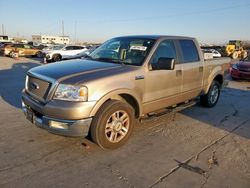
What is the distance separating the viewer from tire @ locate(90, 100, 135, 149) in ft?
12.1

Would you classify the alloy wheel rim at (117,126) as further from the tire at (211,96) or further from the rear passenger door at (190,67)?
the tire at (211,96)

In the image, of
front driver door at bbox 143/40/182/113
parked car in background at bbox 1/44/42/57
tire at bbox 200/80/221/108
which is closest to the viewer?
front driver door at bbox 143/40/182/113

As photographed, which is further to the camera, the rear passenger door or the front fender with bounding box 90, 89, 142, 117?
the rear passenger door

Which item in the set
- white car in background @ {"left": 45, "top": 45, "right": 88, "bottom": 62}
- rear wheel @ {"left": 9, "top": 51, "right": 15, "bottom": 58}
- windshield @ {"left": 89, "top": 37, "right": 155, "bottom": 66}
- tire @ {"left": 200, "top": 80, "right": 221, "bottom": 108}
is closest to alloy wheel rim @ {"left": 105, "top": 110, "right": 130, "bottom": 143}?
windshield @ {"left": 89, "top": 37, "right": 155, "bottom": 66}

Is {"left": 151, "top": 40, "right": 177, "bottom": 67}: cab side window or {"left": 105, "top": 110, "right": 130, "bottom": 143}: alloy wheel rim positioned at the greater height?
{"left": 151, "top": 40, "right": 177, "bottom": 67}: cab side window

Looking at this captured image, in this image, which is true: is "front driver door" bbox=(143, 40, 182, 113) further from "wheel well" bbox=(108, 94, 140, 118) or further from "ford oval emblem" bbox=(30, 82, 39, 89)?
"ford oval emblem" bbox=(30, 82, 39, 89)

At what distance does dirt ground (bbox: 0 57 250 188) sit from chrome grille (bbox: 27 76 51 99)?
2.82 feet

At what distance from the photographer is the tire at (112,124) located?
3.68 meters

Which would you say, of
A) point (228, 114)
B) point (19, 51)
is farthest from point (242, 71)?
point (19, 51)

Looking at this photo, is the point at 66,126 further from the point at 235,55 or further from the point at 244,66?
the point at 235,55

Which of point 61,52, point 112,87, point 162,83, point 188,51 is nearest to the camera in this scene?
A: point 112,87

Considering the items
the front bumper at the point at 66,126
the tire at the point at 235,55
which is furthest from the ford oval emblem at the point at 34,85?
the tire at the point at 235,55

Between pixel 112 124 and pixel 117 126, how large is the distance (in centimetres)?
11

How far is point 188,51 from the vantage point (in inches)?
218
